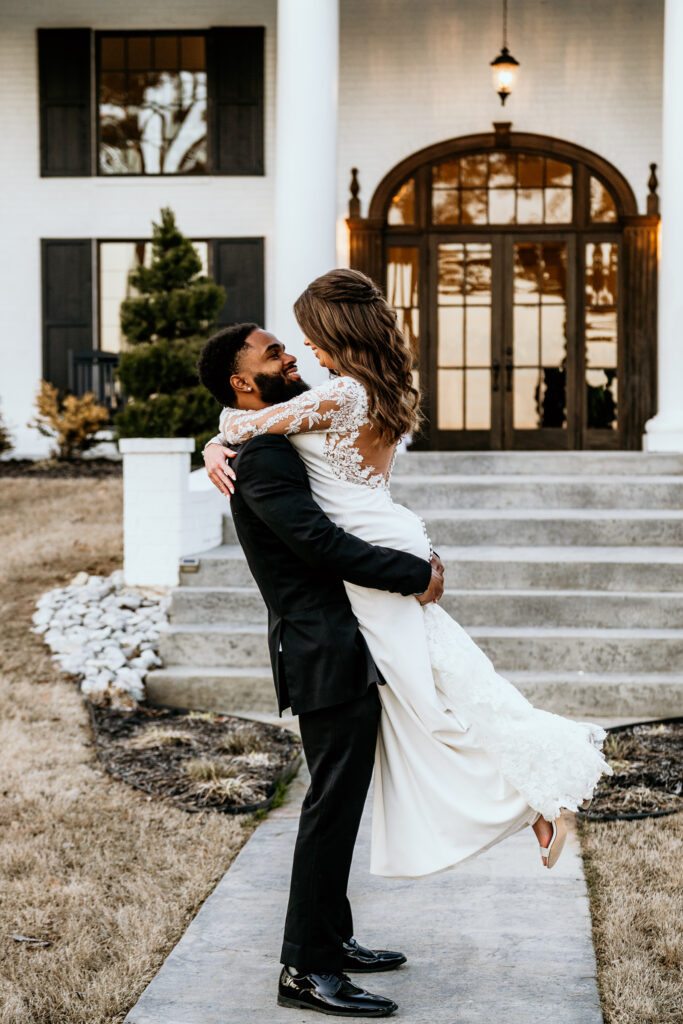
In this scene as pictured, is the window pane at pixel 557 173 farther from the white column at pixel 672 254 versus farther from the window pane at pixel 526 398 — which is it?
the white column at pixel 672 254

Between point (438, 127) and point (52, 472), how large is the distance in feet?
18.1

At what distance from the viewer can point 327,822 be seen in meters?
2.70

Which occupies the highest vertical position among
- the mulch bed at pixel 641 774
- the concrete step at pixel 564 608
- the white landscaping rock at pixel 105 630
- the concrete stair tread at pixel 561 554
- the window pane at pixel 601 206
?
the window pane at pixel 601 206

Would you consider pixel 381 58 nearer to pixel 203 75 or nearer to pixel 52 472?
pixel 203 75

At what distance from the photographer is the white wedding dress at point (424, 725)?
2.68m

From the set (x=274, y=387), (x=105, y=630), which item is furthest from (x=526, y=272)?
(x=274, y=387)

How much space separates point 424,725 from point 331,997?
0.70 m

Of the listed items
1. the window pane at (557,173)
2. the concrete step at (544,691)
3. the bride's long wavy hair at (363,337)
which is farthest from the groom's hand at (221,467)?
the window pane at (557,173)

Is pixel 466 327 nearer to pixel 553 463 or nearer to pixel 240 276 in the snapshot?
pixel 240 276

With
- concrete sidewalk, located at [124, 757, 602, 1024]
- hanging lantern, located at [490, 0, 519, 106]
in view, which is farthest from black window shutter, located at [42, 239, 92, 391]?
concrete sidewalk, located at [124, 757, 602, 1024]

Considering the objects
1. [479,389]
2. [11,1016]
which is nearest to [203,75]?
[479,389]

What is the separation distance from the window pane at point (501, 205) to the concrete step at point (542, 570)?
626 cm

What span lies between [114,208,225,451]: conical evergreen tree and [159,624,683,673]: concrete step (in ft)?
10.2

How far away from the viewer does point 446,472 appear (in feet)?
27.6
